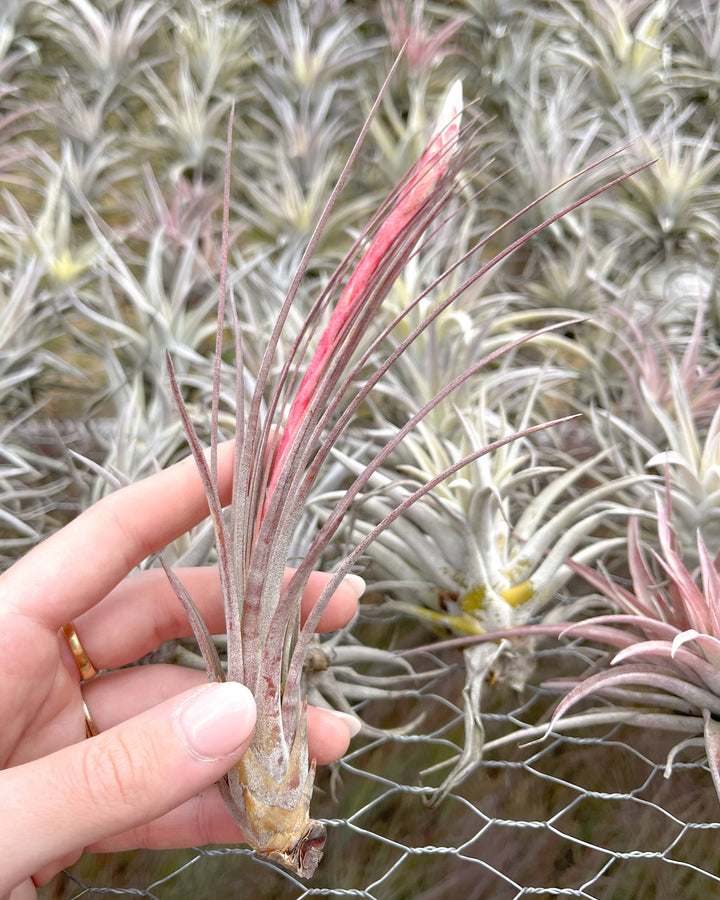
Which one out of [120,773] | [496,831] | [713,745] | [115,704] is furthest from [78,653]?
[713,745]

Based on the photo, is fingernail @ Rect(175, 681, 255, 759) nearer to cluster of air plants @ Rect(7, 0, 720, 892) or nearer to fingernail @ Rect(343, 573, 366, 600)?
cluster of air plants @ Rect(7, 0, 720, 892)

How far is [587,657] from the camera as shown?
25.9 inches

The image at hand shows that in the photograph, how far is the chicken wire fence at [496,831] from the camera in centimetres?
57

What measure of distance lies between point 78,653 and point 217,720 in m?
0.24

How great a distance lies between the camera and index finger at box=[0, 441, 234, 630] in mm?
513

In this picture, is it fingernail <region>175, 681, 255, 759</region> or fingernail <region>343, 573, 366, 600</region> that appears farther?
fingernail <region>343, 573, 366, 600</region>

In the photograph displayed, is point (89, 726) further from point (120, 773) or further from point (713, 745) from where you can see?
point (713, 745)

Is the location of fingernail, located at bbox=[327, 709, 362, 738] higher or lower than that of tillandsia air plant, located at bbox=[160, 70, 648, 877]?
lower

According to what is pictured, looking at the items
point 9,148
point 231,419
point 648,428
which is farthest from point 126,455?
point 9,148

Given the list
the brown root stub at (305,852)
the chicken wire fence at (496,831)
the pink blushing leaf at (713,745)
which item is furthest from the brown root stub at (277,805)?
the pink blushing leaf at (713,745)

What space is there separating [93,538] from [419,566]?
0.29 meters

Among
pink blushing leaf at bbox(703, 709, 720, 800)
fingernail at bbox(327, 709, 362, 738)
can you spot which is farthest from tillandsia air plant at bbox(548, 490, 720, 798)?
fingernail at bbox(327, 709, 362, 738)

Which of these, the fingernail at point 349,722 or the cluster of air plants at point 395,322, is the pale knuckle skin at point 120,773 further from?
the fingernail at point 349,722

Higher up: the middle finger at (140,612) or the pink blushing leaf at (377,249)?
the pink blushing leaf at (377,249)
